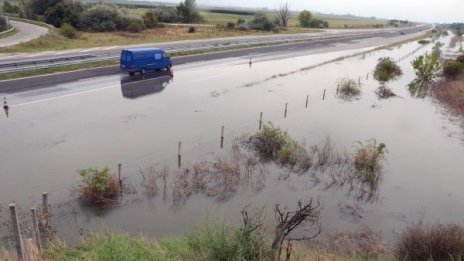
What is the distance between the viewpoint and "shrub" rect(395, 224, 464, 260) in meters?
9.48

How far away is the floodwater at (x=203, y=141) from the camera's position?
40.8 feet

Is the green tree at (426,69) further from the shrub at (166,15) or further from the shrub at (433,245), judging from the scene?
the shrub at (166,15)

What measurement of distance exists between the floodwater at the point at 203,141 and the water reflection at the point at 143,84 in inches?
2.9

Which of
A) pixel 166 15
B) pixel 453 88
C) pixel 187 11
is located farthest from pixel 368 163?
pixel 187 11

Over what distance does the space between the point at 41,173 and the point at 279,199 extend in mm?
8892

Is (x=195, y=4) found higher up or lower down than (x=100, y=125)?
higher up

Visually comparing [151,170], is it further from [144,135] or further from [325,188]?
[325,188]

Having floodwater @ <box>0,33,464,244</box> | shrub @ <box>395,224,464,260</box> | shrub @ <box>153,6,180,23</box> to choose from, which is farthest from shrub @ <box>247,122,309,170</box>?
shrub @ <box>153,6,180,23</box>

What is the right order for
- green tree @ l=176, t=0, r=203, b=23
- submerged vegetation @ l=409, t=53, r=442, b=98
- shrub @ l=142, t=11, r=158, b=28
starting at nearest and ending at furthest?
submerged vegetation @ l=409, t=53, r=442, b=98 < shrub @ l=142, t=11, r=158, b=28 < green tree @ l=176, t=0, r=203, b=23

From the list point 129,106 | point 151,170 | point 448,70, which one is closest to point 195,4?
point 448,70

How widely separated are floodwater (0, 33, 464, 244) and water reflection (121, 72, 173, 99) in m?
0.07

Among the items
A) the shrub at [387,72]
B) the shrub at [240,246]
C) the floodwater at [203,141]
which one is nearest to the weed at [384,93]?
the floodwater at [203,141]

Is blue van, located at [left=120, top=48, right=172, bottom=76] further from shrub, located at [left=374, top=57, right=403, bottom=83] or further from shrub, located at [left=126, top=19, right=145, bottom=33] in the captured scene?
shrub, located at [left=126, top=19, right=145, bottom=33]

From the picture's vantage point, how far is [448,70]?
38531mm
